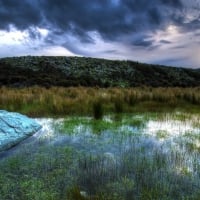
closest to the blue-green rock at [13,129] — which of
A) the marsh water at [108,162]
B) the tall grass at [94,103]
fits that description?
the marsh water at [108,162]

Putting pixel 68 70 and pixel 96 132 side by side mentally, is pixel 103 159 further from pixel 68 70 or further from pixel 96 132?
pixel 68 70

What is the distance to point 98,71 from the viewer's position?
119 feet

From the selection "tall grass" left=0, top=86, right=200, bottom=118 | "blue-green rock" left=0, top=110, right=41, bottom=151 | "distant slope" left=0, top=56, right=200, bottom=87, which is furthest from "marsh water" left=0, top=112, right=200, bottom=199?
"distant slope" left=0, top=56, right=200, bottom=87

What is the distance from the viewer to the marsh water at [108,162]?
3.63 meters

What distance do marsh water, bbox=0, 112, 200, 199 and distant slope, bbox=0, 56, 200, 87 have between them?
2053cm

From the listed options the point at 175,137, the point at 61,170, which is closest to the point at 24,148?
the point at 61,170

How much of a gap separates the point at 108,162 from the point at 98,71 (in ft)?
105

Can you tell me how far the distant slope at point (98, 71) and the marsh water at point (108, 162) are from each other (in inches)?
808

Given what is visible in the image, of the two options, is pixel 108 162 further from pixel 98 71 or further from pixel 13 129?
pixel 98 71

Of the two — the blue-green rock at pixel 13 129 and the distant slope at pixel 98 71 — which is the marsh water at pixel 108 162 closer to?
the blue-green rock at pixel 13 129

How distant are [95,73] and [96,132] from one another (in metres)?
28.3

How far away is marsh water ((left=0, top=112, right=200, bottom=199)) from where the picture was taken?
3.63 metres

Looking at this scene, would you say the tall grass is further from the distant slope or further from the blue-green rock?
the distant slope

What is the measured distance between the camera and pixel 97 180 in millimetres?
3873
